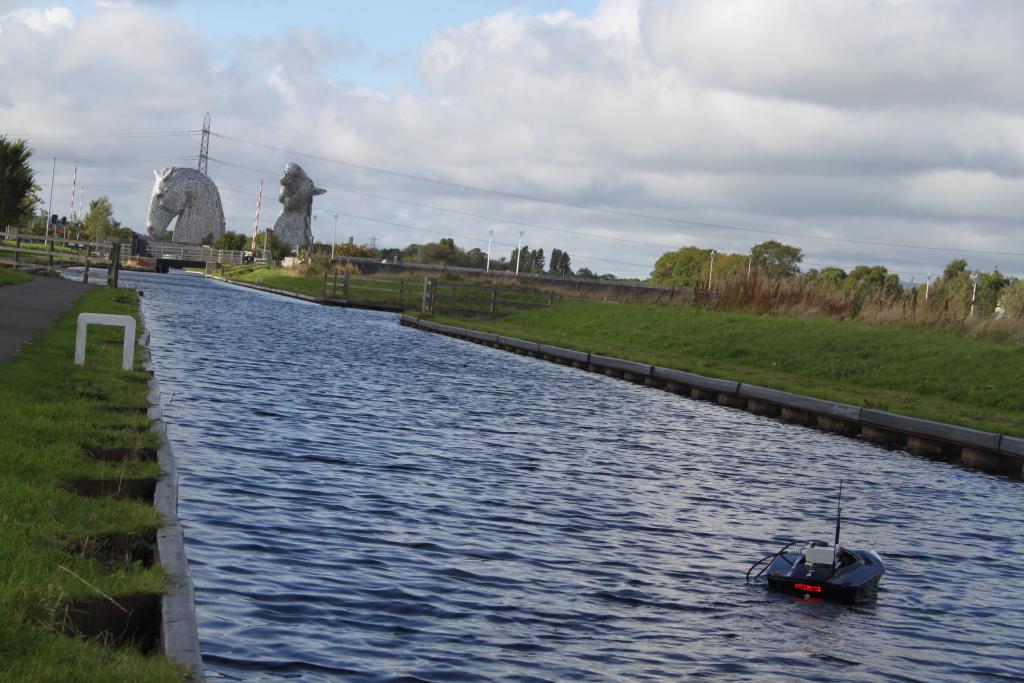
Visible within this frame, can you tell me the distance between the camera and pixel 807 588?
8.77 m

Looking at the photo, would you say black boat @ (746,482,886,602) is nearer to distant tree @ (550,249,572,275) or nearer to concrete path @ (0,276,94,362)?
concrete path @ (0,276,94,362)

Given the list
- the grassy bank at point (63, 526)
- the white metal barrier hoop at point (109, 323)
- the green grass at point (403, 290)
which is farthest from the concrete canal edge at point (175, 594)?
the green grass at point (403, 290)

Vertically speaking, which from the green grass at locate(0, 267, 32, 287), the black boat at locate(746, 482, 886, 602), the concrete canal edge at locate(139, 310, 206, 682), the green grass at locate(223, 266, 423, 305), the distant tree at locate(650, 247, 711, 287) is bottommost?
the black boat at locate(746, 482, 886, 602)

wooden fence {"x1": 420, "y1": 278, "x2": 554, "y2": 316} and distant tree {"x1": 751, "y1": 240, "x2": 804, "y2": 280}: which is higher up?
distant tree {"x1": 751, "y1": 240, "x2": 804, "y2": 280}

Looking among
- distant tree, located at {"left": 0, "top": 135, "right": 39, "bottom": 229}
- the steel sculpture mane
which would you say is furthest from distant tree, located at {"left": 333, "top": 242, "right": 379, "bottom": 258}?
distant tree, located at {"left": 0, "top": 135, "right": 39, "bottom": 229}

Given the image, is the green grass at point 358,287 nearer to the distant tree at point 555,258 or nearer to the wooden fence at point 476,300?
the wooden fence at point 476,300

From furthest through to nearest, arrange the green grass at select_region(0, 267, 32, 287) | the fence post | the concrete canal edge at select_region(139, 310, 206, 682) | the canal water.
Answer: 1. the fence post
2. the green grass at select_region(0, 267, 32, 287)
3. the canal water
4. the concrete canal edge at select_region(139, 310, 206, 682)

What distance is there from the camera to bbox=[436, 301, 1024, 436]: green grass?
72.3 feet

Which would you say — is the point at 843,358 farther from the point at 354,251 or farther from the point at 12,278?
the point at 354,251

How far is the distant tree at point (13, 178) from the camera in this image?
63.8 m

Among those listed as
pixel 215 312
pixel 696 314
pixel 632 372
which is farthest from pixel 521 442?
pixel 215 312

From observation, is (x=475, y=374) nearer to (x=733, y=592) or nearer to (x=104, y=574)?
(x=733, y=592)

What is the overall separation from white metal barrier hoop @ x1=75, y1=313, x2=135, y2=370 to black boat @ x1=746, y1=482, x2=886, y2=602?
10061mm

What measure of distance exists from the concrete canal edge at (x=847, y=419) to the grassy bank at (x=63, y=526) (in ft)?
40.9
